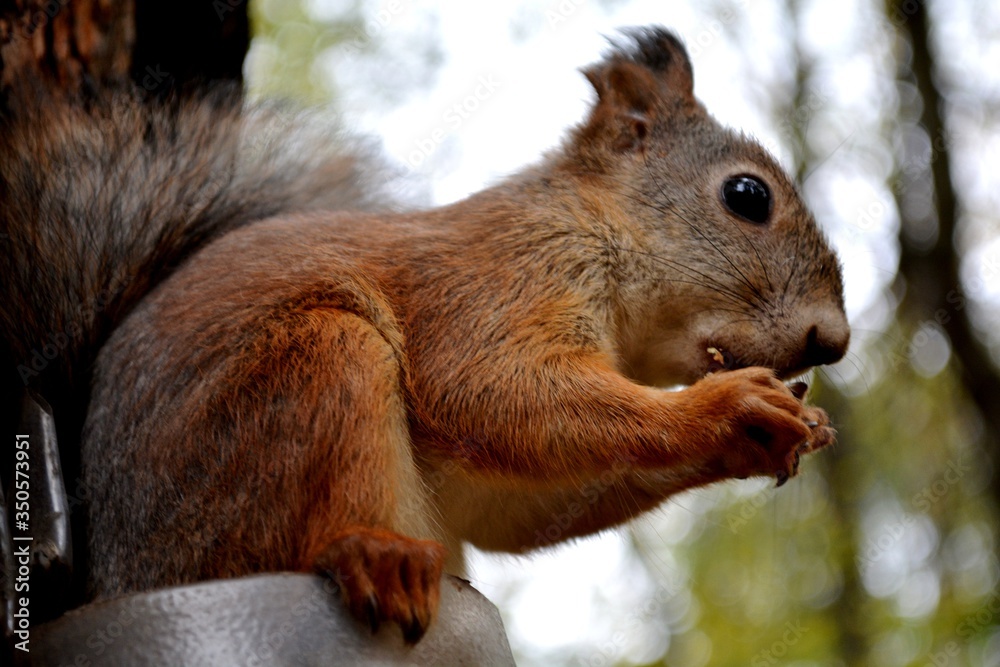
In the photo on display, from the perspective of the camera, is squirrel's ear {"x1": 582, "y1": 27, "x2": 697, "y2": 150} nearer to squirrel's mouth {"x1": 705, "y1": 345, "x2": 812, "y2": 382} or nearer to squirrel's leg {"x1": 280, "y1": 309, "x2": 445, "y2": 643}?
squirrel's mouth {"x1": 705, "y1": 345, "x2": 812, "y2": 382}

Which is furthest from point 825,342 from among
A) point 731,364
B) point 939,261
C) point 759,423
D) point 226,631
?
point 939,261

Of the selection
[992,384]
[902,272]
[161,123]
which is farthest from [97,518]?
[902,272]

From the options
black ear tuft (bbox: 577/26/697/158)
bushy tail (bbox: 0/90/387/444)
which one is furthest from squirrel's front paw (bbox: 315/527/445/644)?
black ear tuft (bbox: 577/26/697/158)

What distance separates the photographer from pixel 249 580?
148cm

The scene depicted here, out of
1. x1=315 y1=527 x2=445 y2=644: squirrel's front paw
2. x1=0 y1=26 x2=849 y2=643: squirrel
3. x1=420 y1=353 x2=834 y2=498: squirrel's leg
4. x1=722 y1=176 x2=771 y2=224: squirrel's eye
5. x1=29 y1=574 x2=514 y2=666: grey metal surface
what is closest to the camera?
x1=29 y1=574 x2=514 y2=666: grey metal surface

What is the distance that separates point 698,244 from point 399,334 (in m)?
0.74

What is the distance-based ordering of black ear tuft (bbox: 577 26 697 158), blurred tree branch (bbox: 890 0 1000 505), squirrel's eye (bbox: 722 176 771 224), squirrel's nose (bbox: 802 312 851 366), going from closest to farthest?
squirrel's nose (bbox: 802 312 851 366), squirrel's eye (bbox: 722 176 771 224), black ear tuft (bbox: 577 26 697 158), blurred tree branch (bbox: 890 0 1000 505)

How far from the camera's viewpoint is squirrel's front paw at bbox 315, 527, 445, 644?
1.54 m

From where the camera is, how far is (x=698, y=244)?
2.26 m

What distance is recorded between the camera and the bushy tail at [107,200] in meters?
2.10

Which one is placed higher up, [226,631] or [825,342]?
[825,342]

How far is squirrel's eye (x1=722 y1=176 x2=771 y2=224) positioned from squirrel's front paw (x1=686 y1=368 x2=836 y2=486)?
533 mm

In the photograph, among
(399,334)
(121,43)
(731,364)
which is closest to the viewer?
(399,334)

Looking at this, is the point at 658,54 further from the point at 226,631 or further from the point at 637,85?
the point at 226,631
